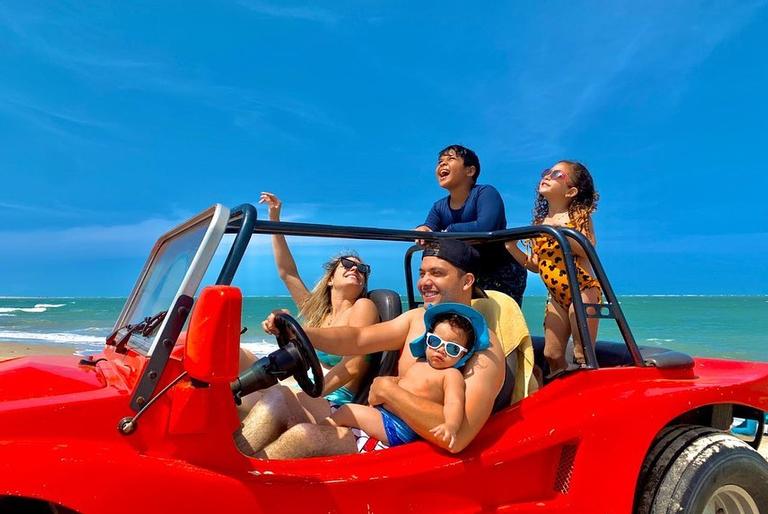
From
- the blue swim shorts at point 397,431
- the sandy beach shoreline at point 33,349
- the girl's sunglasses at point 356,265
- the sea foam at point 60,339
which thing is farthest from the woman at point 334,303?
the sea foam at point 60,339

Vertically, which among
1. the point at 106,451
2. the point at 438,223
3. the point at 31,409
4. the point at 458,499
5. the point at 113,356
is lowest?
the point at 458,499

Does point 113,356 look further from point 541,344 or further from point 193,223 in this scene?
point 541,344

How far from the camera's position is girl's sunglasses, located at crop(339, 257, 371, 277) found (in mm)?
3734

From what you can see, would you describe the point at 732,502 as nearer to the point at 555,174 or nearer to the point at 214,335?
the point at 555,174

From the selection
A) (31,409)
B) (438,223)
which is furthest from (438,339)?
(438,223)

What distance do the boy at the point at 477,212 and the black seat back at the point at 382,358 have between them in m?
0.60

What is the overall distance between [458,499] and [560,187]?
2073 mm

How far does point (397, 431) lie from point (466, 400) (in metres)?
0.30

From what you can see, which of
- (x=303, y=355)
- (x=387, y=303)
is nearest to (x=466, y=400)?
(x=303, y=355)

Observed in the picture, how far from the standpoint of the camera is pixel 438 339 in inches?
103

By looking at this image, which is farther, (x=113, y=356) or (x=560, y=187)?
(x=560, y=187)

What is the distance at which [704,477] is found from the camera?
9.18 feet

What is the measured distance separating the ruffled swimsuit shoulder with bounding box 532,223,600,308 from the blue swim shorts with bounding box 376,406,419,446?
1.34 meters

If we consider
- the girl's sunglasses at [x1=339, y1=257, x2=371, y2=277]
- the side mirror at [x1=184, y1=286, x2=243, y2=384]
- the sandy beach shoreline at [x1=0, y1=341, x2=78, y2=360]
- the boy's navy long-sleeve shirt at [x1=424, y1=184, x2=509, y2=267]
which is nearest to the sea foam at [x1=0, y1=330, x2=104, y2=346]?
the sandy beach shoreline at [x1=0, y1=341, x2=78, y2=360]
